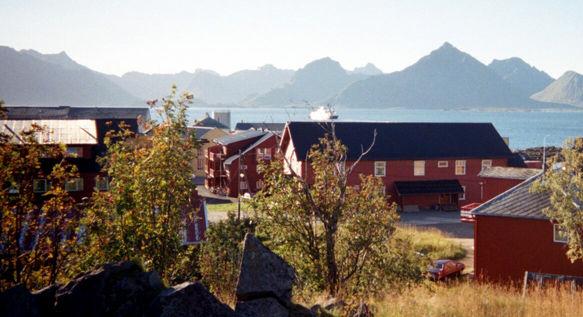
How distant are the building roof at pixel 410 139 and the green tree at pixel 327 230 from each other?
122 feet

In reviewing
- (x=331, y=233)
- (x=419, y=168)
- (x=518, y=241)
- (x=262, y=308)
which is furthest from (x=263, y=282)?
(x=419, y=168)

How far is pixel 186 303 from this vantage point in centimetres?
555

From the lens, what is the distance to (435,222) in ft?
139

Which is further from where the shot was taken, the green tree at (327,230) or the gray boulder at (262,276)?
the green tree at (327,230)

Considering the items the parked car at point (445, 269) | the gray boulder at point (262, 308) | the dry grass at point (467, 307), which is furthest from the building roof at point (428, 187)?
the gray boulder at point (262, 308)

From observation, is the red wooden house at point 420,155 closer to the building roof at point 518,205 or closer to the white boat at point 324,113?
the building roof at point 518,205

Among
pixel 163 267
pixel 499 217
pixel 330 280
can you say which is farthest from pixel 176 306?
pixel 499 217

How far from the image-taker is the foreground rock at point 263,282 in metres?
6.24

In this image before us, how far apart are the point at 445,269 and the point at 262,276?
2003cm

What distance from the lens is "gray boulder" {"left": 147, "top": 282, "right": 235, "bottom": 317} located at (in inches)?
217

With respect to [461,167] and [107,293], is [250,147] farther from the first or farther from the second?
[107,293]

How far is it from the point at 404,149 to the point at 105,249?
45.3m

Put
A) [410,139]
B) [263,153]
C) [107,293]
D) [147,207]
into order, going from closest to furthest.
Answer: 1. [107,293]
2. [147,207]
3. [410,139]
4. [263,153]

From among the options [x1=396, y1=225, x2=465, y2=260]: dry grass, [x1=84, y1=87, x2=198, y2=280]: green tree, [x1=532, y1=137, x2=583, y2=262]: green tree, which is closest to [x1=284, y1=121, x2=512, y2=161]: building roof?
[x1=396, y1=225, x2=465, y2=260]: dry grass
